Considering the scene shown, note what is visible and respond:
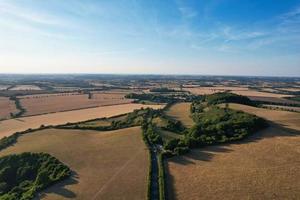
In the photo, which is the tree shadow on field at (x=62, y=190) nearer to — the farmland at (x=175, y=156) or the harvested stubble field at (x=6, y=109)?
the farmland at (x=175, y=156)

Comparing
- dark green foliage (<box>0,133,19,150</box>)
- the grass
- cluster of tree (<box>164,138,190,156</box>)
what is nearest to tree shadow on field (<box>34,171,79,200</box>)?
cluster of tree (<box>164,138,190,156</box>)

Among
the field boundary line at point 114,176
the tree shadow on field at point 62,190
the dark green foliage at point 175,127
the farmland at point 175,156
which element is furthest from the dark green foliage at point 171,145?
the tree shadow on field at point 62,190

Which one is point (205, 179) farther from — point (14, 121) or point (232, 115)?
point (14, 121)

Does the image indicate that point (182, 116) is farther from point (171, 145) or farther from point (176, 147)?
point (176, 147)

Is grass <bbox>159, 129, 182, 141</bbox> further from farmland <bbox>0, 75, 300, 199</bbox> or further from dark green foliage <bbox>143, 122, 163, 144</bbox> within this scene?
dark green foliage <bbox>143, 122, 163, 144</bbox>

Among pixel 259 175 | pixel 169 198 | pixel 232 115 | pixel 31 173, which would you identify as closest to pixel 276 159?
pixel 259 175
